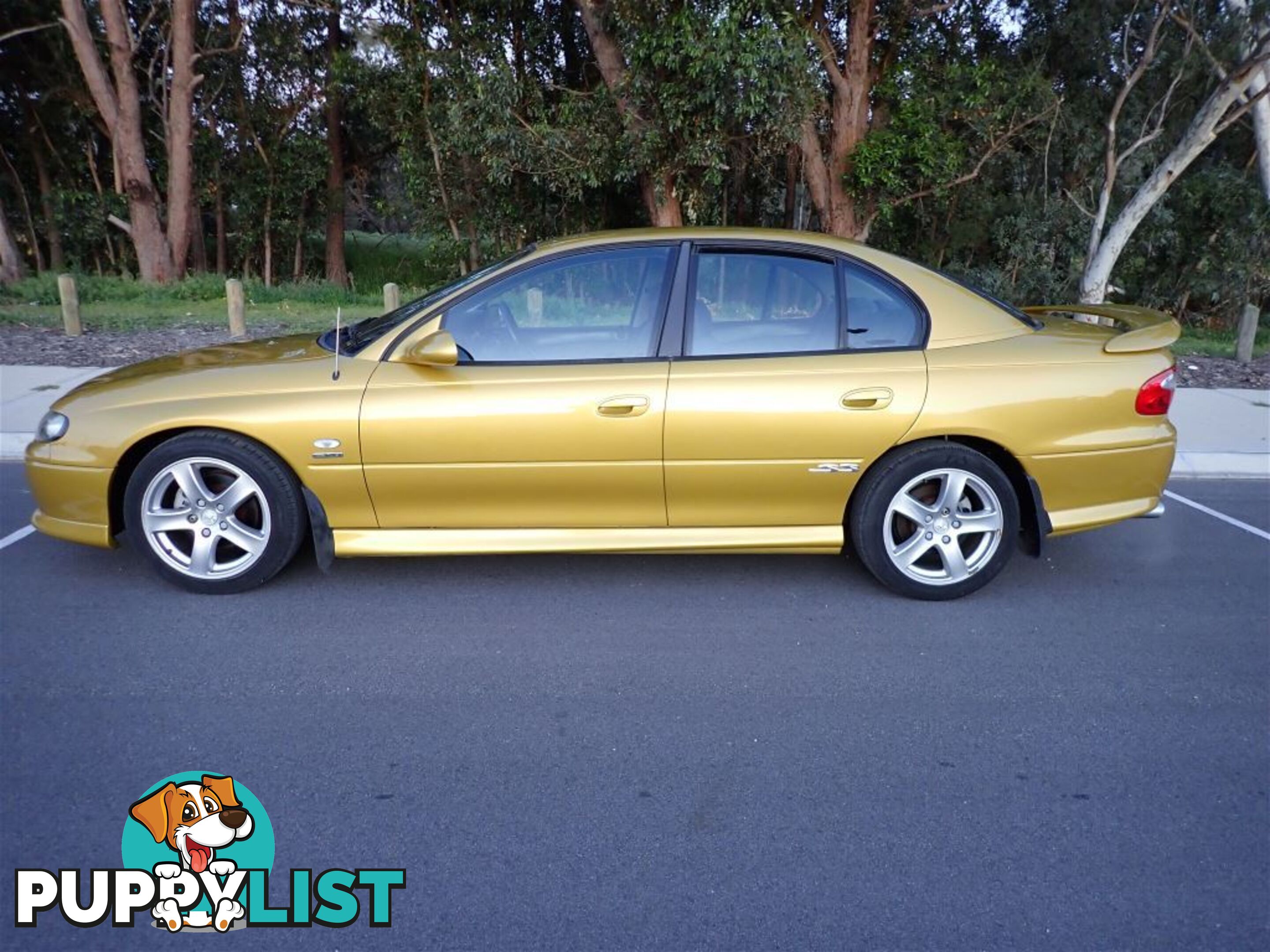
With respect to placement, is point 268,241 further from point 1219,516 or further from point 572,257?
point 1219,516

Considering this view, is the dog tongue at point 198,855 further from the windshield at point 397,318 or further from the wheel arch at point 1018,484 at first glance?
the wheel arch at point 1018,484

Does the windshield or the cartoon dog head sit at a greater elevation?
the windshield

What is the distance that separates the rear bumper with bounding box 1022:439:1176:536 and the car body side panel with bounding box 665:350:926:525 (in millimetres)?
721

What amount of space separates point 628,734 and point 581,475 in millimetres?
1266

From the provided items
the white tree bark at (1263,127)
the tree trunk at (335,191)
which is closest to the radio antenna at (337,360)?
the white tree bark at (1263,127)

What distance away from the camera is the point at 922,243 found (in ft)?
56.9

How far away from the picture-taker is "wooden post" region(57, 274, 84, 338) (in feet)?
37.0

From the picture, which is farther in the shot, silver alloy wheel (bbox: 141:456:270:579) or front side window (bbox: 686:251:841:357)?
front side window (bbox: 686:251:841:357)

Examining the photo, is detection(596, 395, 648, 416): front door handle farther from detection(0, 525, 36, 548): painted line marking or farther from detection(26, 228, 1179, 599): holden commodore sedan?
detection(0, 525, 36, 548): painted line marking

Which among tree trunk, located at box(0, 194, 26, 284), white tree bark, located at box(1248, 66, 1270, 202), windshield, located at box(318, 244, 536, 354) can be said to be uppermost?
white tree bark, located at box(1248, 66, 1270, 202)

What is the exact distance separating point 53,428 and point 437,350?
1.81 metres

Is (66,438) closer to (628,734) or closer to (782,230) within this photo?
(628,734)

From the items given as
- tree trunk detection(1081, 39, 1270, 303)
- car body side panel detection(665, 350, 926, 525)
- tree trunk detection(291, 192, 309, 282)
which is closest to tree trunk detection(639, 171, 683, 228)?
tree trunk detection(1081, 39, 1270, 303)

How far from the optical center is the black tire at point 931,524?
4199 mm
